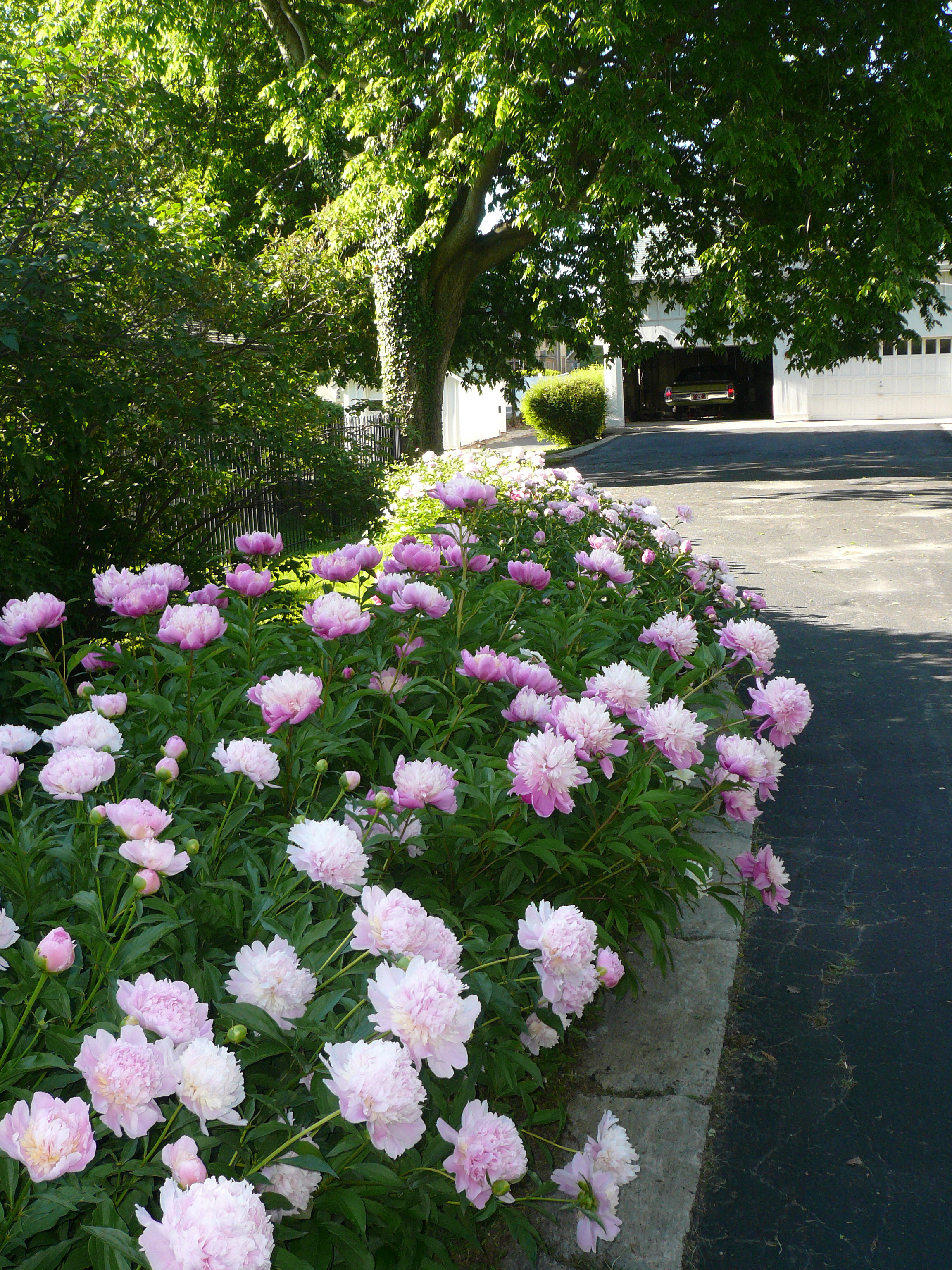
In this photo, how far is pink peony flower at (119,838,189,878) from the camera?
1602 mm

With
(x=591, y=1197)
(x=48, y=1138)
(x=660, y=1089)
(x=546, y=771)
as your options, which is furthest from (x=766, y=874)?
(x=48, y=1138)

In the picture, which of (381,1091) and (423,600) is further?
(423,600)

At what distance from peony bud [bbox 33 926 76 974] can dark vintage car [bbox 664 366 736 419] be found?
37.1m

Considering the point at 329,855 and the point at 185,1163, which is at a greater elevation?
the point at 329,855

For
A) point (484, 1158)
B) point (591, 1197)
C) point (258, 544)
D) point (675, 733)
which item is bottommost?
point (591, 1197)

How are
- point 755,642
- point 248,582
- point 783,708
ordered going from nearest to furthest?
point 783,708 → point 248,582 → point 755,642

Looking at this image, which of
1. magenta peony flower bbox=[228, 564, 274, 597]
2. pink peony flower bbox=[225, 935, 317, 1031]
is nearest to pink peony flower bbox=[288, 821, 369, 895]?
pink peony flower bbox=[225, 935, 317, 1031]

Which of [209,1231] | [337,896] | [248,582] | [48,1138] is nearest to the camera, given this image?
[209,1231]

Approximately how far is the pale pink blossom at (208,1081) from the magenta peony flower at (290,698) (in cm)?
82

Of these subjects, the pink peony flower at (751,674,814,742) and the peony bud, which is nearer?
the peony bud

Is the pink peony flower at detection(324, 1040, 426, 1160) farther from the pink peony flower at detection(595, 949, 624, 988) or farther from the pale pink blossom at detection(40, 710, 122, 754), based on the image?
the pale pink blossom at detection(40, 710, 122, 754)

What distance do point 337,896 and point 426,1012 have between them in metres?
0.55

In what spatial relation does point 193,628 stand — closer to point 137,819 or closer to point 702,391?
point 137,819

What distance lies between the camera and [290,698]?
2.00 meters
